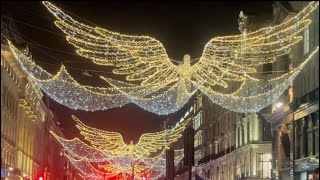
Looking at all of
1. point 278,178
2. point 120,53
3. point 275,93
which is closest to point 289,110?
point 275,93

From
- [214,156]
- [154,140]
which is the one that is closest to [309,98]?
[154,140]

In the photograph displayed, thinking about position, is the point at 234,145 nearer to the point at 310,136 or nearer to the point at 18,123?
the point at 18,123

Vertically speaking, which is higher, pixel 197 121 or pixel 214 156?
pixel 197 121

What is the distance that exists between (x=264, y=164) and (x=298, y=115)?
1787 centimetres

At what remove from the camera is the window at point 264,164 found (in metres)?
60.0

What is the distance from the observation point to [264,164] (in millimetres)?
60531

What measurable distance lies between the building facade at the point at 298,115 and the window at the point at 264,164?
28.8ft

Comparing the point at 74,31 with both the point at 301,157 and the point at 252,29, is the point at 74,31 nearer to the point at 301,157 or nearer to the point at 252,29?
the point at 301,157

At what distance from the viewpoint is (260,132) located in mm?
61000

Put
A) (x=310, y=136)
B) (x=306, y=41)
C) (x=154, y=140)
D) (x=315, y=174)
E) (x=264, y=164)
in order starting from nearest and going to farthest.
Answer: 1. (x=315, y=174)
2. (x=310, y=136)
3. (x=306, y=41)
4. (x=154, y=140)
5. (x=264, y=164)

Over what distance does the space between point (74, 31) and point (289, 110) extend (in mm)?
25990

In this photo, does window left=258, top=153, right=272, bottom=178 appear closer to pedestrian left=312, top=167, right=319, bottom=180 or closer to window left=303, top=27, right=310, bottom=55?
window left=303, top=27, right=310, bottom=55

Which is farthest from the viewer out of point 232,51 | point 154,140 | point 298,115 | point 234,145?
point 234,145

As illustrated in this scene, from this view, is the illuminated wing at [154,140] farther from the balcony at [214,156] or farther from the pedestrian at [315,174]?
the pedestrian at [315,174]
